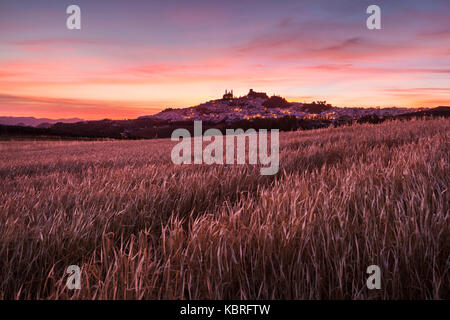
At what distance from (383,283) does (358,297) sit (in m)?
0.16

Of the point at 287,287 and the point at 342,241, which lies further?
the point at 342,241

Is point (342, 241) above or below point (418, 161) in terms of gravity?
below

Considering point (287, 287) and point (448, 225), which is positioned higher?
point (448, 225)

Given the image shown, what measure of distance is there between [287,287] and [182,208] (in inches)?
57.7

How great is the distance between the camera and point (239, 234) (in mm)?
1408

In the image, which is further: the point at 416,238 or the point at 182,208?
the point at 182,208

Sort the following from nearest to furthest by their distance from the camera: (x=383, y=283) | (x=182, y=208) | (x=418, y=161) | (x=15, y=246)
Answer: (x=383, y=283)
(x=15, y=246)
(x=182, y=208)
(x=418, y=161)

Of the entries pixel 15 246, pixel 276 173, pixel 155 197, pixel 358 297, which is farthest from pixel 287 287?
pixel 276 173

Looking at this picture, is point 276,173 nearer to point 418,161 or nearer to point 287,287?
point 418,161
